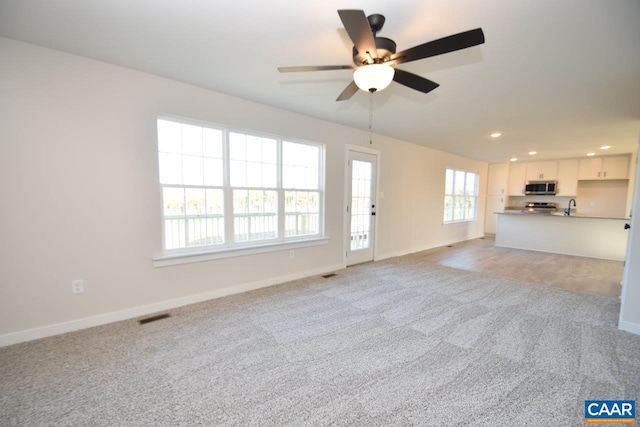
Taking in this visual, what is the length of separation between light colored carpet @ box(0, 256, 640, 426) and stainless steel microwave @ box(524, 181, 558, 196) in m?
5.50

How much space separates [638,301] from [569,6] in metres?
2.89

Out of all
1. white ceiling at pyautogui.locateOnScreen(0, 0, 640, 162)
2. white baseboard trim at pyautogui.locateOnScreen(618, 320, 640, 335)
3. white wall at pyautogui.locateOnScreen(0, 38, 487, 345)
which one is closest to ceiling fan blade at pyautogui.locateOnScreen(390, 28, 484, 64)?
white ceiling at pyautogui.locateOnScreen(0, 0, 640, 162)

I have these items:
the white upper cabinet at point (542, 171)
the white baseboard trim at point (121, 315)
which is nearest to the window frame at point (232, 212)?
the white baseboard trim at point (121, 315)

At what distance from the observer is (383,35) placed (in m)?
1.99

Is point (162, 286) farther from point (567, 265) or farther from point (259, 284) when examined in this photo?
point (567, 265)

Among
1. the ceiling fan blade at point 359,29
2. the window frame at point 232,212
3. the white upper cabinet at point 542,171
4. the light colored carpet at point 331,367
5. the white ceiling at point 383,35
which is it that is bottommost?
the light colored carpet at point 331,367

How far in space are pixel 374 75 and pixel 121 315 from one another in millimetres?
3260

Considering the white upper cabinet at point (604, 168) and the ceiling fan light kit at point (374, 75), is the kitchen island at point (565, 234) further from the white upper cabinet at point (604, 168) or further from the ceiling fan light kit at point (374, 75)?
the ceiling fan light kit at point (374, 75)

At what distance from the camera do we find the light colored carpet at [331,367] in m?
1.58

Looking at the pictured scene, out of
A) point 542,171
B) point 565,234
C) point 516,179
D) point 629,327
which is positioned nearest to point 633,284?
point 629,327

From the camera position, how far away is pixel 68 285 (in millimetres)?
2436

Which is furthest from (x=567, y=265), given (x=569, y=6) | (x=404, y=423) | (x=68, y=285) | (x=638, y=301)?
(x=68, y=285)

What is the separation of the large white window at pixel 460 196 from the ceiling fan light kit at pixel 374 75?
609 centimetres

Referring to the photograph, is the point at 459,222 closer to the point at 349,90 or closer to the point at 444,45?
the point at 349,90
